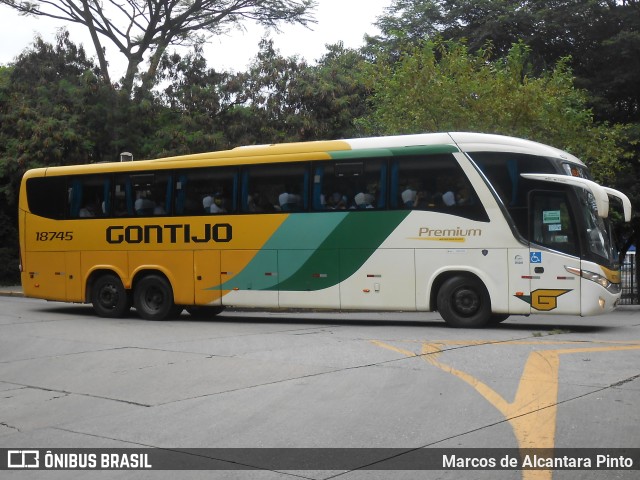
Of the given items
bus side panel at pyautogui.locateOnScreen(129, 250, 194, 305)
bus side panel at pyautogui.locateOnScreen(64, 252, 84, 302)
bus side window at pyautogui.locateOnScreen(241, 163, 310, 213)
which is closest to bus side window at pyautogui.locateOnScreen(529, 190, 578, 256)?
bus side window at pyautogui.locateOnScreen(241, 163, 310, 213)

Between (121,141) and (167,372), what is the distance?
22118 mm

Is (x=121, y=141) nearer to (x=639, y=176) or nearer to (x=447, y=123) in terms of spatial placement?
(x=447, y=123)

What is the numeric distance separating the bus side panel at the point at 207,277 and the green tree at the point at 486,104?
814 centimetres

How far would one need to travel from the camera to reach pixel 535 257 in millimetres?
15281

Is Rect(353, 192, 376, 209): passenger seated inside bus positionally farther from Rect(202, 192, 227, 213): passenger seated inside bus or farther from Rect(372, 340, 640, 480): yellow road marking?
Rect(372, 340, 640, 480): yellow road marking

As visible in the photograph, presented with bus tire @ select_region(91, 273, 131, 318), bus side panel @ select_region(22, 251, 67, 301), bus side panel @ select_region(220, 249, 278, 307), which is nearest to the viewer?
bus side panel @ select_region(220, 249, 278, 307)

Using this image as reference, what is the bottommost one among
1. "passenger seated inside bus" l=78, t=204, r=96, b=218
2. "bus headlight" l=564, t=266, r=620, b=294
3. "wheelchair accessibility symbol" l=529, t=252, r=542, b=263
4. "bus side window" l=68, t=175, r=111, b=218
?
"bus headlight" l=564, t=266, r=620, b=294

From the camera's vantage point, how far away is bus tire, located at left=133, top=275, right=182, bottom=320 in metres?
18.7

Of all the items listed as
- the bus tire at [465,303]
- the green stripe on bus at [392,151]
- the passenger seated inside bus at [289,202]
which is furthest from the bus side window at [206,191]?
the bus tire at [465,303]

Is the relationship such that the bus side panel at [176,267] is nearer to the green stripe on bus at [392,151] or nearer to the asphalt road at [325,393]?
the asphalt road at [325,393]

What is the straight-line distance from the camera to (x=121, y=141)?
31469 mm

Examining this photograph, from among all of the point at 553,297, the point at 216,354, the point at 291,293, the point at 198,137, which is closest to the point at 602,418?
the point at 216,354

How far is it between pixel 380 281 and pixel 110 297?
258 inches

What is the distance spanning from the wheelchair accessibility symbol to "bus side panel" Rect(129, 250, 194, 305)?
279 inches
